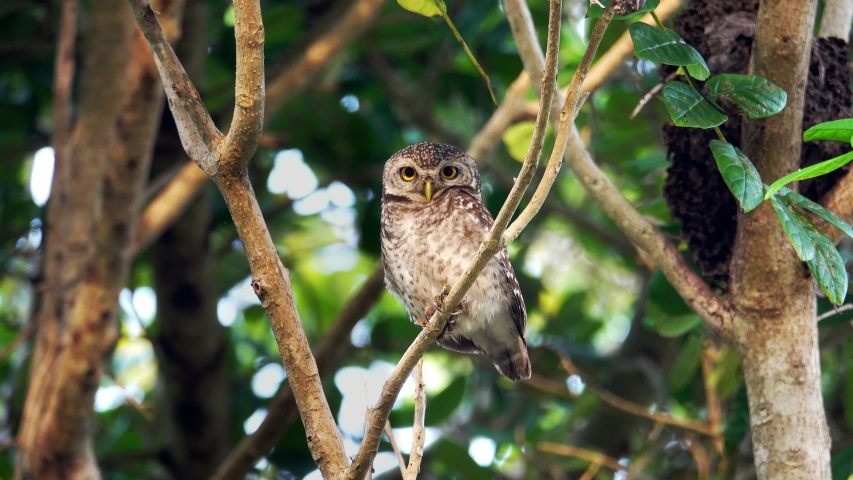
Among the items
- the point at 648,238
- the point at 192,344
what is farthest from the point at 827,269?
the point at 192,344

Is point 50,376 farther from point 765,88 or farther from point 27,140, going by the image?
point 765,88

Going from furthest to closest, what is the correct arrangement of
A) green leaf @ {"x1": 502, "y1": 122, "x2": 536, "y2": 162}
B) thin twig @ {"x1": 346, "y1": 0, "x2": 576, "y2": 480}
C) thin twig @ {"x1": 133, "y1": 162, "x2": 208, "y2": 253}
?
1. green leaf @ {"x1": 502, "y1": 122, "x2": 536, "y2": 162}
2. thin twig @ {"x1": 133, "y1": 162, "x2": 208, "y2": 253}
3. thin twig @ {"x1": 346, "y1": 0, "x2": 576, "y2": 480}

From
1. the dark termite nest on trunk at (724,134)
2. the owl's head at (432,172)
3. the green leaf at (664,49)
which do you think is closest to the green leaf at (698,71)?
the green leaf at (664,49)

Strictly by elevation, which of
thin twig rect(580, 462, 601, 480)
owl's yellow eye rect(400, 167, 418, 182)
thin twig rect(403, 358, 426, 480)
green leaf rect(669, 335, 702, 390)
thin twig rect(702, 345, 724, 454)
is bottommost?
thin twig rect(580, 462, 601, 480)

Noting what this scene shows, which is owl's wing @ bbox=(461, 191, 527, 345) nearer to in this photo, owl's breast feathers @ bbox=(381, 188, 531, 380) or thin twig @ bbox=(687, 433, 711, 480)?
owl's breast feathers @ bbox=(381, 188, 531, 380)

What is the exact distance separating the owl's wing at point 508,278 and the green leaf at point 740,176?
3.75 feet

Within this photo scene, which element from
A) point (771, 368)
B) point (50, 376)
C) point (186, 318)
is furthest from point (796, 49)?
point (186, 318)

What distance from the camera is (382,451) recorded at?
4254 millimetres

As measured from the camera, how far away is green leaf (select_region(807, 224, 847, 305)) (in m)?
1.96

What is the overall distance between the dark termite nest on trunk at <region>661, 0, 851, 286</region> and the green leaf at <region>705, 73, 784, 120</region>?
0.24 m

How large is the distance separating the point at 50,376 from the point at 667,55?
2424 mm

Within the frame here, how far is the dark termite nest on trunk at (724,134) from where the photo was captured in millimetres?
2439

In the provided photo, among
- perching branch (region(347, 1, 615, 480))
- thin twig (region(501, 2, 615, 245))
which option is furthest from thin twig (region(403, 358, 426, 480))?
thin twig (region(501, 2, 615, 245))

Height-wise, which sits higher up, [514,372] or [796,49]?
[796,49]
